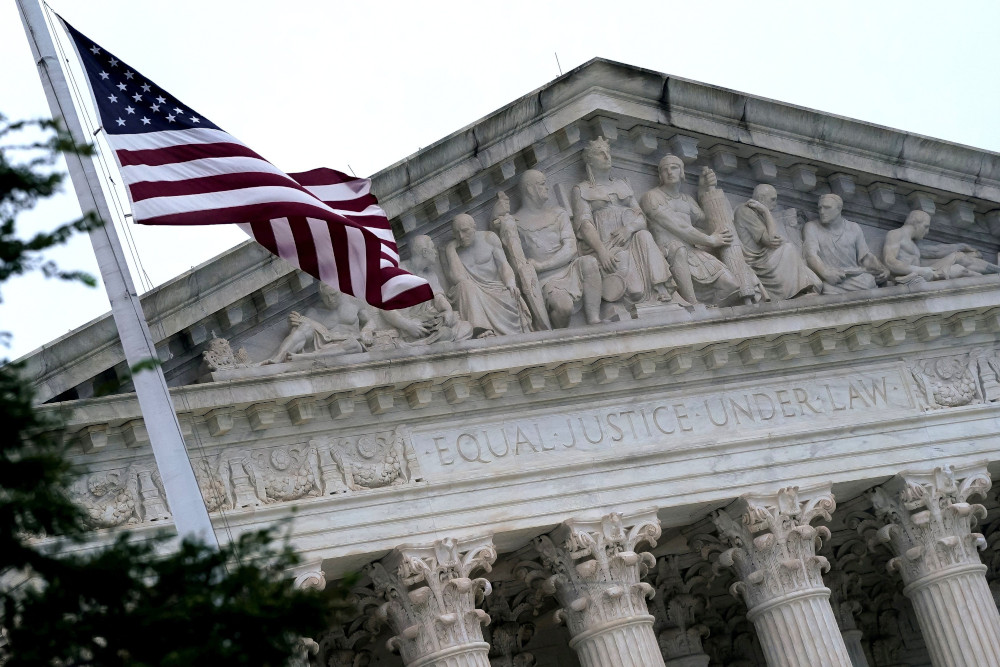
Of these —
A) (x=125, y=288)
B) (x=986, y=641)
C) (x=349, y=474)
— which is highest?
(x=125, y=288)

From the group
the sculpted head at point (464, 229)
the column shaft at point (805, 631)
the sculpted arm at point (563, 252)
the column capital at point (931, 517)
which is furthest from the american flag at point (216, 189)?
the column capital at point (931, 517)

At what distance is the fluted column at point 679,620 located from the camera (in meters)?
26.8

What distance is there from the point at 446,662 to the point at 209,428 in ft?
12.6

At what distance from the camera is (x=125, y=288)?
16.6 metres

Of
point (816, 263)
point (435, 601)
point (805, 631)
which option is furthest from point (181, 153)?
point (805, 631)

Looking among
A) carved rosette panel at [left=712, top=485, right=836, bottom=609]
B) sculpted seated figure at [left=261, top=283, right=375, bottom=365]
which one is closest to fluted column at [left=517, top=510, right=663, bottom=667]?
carved rosette panel at [left=712, top=485, right=836, bottom=609]

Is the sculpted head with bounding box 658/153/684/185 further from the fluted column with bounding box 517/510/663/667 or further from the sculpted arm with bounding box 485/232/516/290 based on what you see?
the fluted column with bounding box 517/510/663/667

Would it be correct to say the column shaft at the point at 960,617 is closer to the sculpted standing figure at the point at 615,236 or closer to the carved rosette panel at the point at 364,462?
the sculpted standing figure at the point at 615,236

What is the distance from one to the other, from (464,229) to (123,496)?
217 inches

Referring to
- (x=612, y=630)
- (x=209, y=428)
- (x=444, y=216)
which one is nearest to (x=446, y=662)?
(x=612, y=630)

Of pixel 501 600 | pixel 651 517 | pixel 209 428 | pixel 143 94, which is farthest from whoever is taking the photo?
pixel 501 600

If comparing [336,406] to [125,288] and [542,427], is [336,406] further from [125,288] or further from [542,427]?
[125,288]

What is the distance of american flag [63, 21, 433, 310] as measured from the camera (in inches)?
680

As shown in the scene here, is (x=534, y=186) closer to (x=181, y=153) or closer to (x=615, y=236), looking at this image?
(x=615, y=236)
